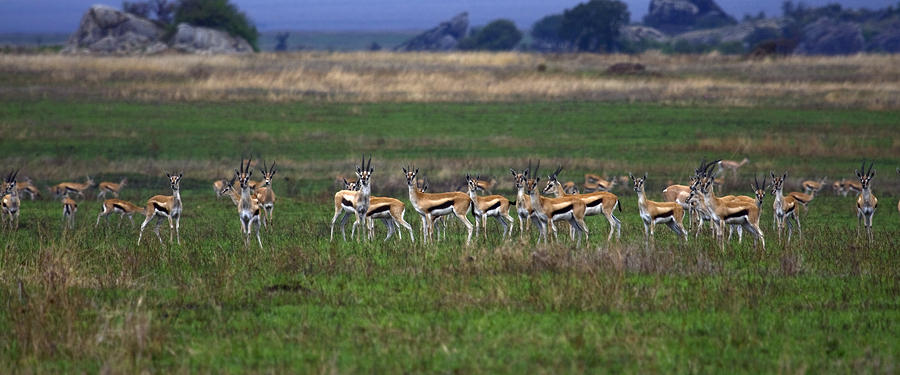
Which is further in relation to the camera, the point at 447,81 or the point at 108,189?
the point at 447,81

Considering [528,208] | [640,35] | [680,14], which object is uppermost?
[680,14]

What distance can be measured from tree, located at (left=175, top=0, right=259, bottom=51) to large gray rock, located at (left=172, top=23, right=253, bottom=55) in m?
2.64

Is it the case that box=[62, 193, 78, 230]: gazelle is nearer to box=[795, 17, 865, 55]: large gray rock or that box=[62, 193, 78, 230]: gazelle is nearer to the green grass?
the green grass

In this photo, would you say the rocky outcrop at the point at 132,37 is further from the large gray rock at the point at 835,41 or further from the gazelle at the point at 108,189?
the large gray rock at the point at 835,41

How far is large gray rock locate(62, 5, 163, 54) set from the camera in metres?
65.9

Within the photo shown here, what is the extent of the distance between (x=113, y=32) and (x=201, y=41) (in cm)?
598

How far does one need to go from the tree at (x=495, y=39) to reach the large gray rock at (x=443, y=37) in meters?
10.2

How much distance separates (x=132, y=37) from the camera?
66.8 m

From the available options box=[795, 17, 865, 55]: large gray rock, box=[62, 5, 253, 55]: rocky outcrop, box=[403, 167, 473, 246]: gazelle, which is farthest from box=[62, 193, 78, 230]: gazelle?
box=[795, 17, 865, 55]: large gray rock

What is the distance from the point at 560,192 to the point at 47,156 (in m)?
16.3

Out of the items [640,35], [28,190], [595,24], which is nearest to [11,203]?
[28,190]

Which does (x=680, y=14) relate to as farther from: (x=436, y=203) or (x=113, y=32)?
(x=436, y=203)

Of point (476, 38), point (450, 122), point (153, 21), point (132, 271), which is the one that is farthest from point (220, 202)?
point (476, 38)

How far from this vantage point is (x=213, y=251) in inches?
532
